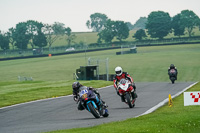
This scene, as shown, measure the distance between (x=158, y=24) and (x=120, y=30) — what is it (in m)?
15.5

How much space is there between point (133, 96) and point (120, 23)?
16026 cm

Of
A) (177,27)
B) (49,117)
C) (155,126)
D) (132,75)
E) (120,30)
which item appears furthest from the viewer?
(120,30)

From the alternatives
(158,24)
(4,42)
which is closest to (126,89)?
(4,42)

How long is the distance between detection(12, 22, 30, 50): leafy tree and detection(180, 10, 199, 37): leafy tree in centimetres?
5520

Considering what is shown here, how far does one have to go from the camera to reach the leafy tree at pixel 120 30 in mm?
173500

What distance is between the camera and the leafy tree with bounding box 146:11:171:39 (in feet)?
529

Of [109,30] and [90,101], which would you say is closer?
[90,101]

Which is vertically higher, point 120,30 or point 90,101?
point 120,30

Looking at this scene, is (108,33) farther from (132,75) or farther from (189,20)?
(132,75)

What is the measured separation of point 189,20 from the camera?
170000mm

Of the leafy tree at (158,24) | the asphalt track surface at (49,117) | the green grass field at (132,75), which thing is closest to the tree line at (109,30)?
the leafy tree at (158,24)

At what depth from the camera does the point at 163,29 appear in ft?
533

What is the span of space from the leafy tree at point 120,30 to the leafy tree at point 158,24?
9591mm

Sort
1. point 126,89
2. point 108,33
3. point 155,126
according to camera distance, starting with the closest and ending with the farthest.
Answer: point 155,126 < point 126,89 < point 108,33
